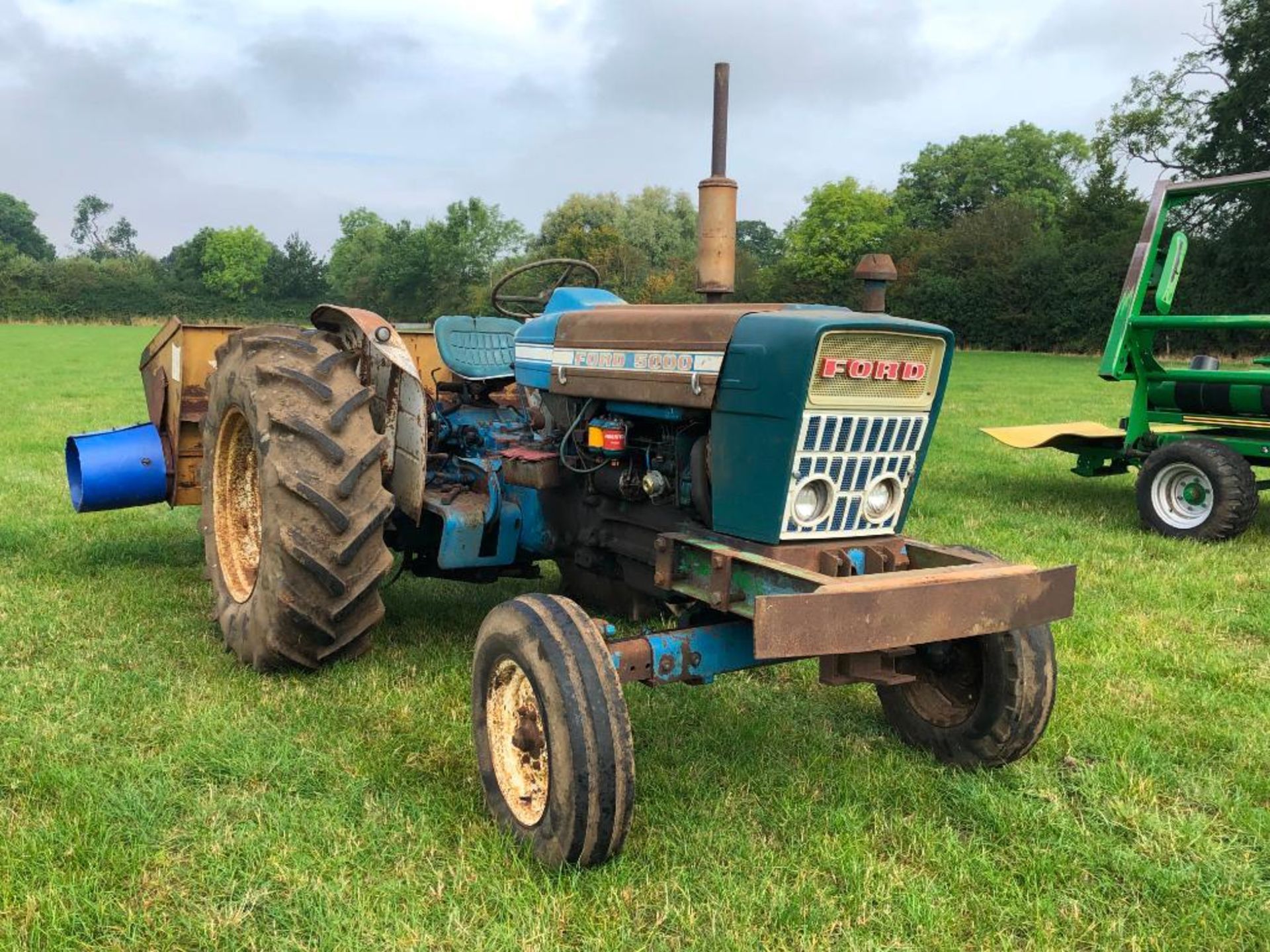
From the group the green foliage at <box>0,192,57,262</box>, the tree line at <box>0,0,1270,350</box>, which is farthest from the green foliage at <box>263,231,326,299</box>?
the green foliage at <box>0,192,57,262</box>

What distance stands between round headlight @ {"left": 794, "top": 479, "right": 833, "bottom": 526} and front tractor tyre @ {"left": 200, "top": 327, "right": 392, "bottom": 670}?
152 centimetres

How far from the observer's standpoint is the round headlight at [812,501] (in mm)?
3033

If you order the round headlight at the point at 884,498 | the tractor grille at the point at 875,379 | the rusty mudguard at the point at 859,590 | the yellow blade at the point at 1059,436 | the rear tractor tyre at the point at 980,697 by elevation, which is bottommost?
the rear tractor tyre at the point at 980,697

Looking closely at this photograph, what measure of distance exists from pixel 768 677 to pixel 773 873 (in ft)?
5.19

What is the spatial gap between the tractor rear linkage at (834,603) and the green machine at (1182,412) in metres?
4.52

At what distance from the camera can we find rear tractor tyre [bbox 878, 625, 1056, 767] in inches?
127

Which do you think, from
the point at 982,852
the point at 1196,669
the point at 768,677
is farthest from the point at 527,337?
the point at 1196,669

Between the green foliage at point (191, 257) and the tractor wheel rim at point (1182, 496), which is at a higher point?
the green foliage at point (191, 257)

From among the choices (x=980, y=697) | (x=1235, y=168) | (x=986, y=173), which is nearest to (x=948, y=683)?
(x=980, y=697)

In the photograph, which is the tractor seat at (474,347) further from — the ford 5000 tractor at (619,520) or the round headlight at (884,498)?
the round headlight at (884,498)

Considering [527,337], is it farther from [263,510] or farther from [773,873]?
[773,873]

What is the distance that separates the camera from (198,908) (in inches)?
97.1

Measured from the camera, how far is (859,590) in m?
2.53

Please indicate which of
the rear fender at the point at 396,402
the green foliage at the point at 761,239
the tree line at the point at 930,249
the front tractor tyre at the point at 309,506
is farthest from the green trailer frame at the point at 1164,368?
the green foliage at the point at 761,239
